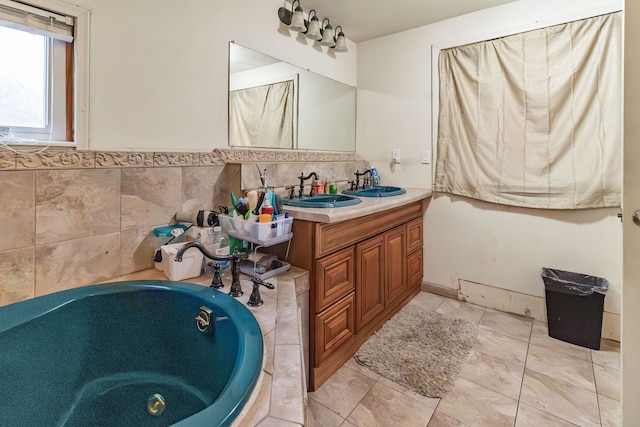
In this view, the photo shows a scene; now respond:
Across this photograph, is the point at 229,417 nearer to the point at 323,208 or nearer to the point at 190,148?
the point at 323,208

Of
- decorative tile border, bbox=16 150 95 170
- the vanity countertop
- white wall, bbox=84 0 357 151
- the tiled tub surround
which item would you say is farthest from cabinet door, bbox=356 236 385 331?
decorative tile border, bbox=16 150 95 170

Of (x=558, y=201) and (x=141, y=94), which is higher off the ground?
(x=141, y=94)

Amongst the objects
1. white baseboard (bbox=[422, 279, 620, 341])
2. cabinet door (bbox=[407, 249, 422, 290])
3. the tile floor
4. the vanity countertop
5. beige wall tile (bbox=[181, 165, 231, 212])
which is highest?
beige wall tile (bbox=[181, 165, 231, 212])

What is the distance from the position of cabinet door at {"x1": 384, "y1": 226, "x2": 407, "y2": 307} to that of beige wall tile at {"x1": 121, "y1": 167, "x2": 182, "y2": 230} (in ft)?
4.36

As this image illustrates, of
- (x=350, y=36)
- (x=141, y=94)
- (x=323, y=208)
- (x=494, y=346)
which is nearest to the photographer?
(x=141, y=94)

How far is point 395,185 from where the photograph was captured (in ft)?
9.71

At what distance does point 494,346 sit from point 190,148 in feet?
7.05

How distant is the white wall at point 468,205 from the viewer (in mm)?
2137

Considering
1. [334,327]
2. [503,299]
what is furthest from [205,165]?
[503,299]

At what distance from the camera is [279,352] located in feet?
3.14

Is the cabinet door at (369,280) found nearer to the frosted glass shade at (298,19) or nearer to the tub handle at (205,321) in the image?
the tub handle at (205,321)

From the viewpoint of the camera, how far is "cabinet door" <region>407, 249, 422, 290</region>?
259cm

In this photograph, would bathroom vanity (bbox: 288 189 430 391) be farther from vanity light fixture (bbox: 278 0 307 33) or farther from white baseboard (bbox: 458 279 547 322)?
vanity light fixture (bbox: 278 0 307 33)

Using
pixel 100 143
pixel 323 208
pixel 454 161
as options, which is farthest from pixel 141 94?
pixel 454 161
